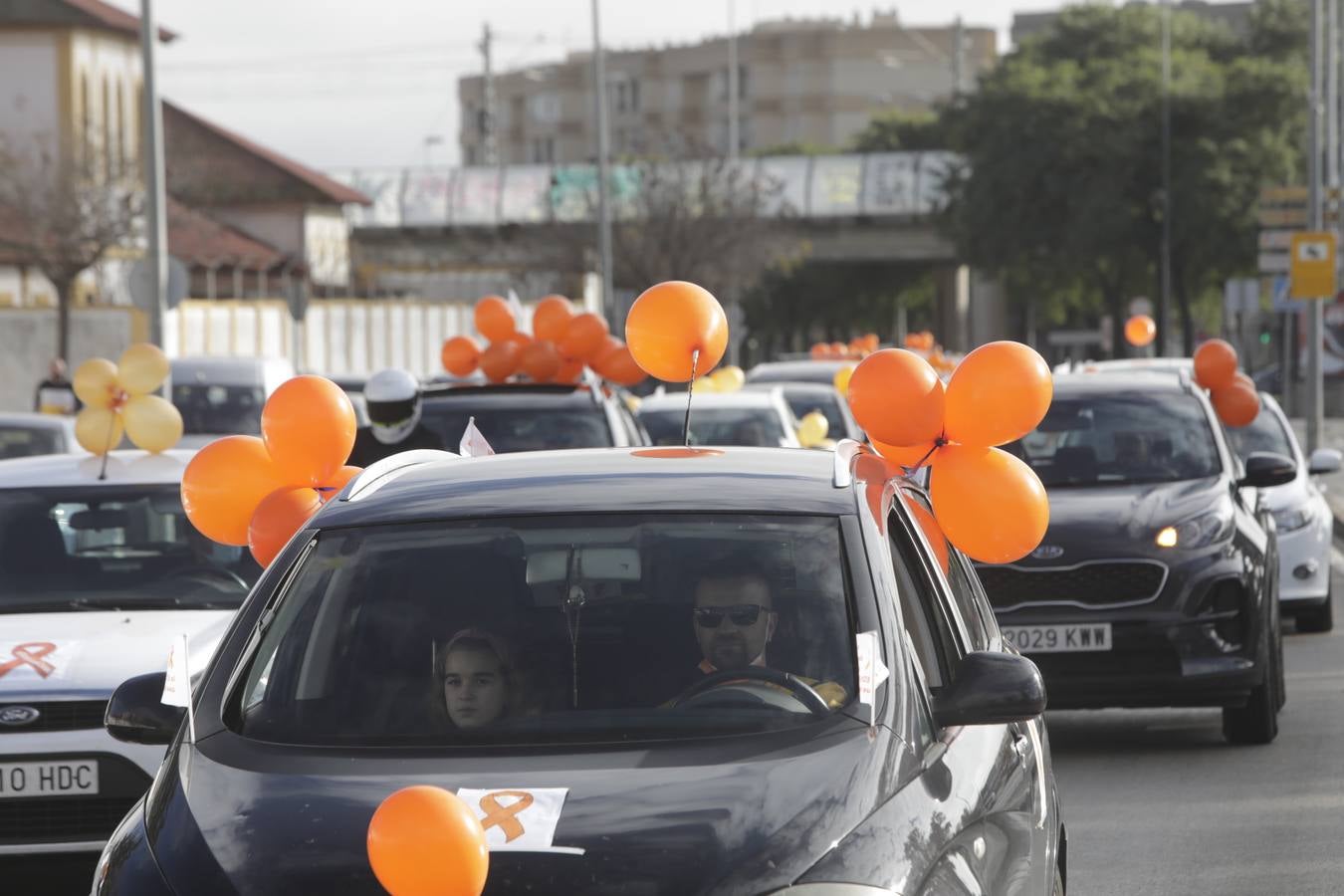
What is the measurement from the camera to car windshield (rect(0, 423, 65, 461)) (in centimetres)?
1814

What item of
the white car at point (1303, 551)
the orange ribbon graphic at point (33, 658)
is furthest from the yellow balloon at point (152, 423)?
the white car at point (1303, 551)

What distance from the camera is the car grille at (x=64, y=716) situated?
7180 millimetres

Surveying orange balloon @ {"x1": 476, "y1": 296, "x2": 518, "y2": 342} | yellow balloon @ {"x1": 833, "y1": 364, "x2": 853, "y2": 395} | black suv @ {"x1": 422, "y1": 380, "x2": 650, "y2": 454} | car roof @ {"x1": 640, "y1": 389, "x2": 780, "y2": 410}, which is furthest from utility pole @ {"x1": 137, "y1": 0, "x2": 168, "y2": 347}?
black suv @ {"x1": 422, "y1": 380, "x2": 650, "y2": 454}

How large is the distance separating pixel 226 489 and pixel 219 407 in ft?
53.7

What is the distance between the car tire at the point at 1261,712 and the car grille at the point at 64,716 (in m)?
5.01

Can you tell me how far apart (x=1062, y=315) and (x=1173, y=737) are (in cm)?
7657

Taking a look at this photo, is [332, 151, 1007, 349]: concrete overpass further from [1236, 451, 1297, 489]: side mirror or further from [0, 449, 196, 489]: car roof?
[0, 449, 196, 489]: car roof

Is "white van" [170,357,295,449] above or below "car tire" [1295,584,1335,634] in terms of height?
above

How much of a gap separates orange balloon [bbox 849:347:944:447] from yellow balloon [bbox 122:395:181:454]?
413 cm

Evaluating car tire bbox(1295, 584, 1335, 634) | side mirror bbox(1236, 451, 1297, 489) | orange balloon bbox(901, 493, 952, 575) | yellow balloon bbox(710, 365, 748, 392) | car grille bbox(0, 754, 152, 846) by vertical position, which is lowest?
car tire bbox(1295, 584, 1335, 634)

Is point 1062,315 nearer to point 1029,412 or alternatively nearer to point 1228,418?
point 1228,418

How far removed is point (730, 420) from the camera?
63.2 feet

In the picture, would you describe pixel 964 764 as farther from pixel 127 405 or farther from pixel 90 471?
pixel 127 405

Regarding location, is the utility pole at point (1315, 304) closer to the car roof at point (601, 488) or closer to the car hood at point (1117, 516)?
the car hood at point (1117, 516)
